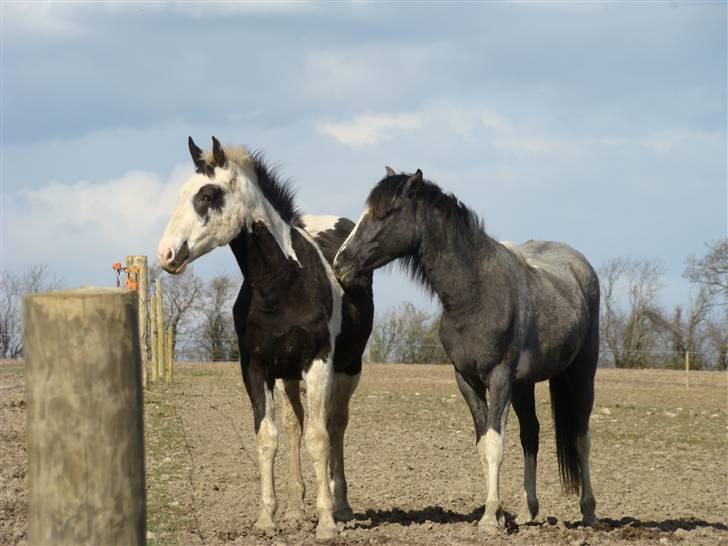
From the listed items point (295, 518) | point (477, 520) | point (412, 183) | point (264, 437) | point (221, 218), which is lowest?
point (477, 520)

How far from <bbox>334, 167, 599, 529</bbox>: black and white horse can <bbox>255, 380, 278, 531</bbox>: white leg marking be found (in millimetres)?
1074

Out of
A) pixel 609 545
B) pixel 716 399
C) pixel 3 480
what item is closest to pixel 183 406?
pixel 3 480

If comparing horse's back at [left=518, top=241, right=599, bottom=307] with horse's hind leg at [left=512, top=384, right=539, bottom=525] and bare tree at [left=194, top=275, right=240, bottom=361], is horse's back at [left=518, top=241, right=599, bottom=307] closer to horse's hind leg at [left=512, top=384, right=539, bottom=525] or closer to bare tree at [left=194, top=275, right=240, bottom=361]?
horse's hind leg at [left=512, top=384, right=539, bottom=525]

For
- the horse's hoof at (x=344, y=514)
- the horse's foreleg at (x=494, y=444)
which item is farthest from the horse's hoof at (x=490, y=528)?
the horse's hoof at (x=344, y=514)

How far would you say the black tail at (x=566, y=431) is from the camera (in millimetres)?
7543

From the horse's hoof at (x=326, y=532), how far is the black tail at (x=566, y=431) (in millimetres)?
2086

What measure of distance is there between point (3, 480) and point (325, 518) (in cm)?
314

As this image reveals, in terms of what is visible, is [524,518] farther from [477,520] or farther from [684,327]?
[684,327]

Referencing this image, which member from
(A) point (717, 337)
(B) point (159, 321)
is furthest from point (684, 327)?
(B) point (159, 321)

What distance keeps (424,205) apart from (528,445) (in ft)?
6.74

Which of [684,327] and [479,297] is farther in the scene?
[684,327]

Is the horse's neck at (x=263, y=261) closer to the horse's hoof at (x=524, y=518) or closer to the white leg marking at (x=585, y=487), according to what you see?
the horse's hoof at (x=524, y=518)

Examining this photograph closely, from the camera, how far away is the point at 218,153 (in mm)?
6461

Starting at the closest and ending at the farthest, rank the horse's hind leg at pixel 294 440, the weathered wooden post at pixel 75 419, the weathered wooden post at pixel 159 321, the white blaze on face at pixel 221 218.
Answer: the weathered wooden post at pixel 75 419
the white blaze on face at pixel 221 218
the horse's hind leg at pixel 294 440
the weathered wooden post at pixel 159 321
